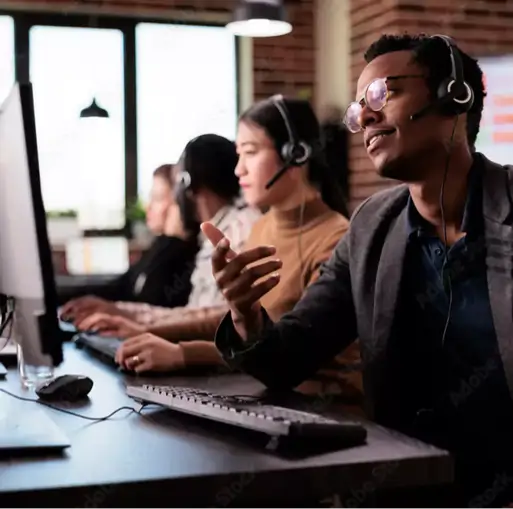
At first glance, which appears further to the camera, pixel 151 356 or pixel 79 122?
pixel 79 122

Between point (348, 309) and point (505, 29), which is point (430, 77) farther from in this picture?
point (505, 29)

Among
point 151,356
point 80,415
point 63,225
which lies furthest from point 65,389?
point 63,225

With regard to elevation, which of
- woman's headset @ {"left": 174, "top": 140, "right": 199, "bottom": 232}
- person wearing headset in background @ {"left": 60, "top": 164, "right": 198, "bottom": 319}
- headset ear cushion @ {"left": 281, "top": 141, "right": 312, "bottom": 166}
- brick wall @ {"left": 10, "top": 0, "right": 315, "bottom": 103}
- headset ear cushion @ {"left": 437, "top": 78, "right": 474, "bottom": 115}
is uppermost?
brick wall @ {"left": 10, "top": 0, "right": 315, "bottom": 103}

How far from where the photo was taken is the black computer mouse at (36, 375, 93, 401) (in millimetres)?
1255

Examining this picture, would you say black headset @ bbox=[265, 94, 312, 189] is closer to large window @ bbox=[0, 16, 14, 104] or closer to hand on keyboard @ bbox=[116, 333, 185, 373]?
hand on keyboard @ bbox=[116, 333, 185, 373]

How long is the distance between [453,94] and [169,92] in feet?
12.2

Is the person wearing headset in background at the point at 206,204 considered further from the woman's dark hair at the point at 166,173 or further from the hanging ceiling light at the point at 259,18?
the hanging ceiling light at the point at 259,18

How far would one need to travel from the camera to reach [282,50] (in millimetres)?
4773

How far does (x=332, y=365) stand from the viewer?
1.66 meters

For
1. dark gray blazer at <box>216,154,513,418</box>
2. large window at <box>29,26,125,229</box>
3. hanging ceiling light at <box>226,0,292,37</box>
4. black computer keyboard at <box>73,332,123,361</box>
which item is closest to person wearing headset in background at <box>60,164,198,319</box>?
black computer keyboard at <box>73,332,123,361</box>

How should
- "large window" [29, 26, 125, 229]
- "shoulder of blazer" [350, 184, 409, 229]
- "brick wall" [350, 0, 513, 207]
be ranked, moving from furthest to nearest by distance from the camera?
"large window" [29, 26, 125, 229], "brick wall" [350, 0, 513, 207], "shoulder of blazer" [350, 184, 409, 229]

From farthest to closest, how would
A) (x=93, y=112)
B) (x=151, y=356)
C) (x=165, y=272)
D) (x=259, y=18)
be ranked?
(x=93, y=112), (x=259, y=18), (x=165, y=272), (x=151, y=356)
